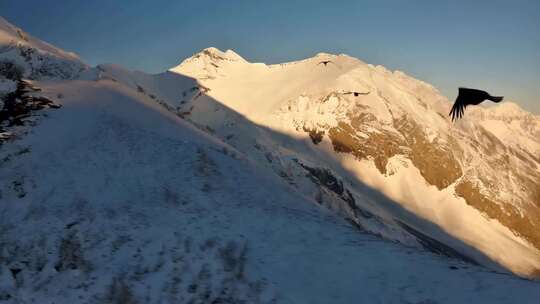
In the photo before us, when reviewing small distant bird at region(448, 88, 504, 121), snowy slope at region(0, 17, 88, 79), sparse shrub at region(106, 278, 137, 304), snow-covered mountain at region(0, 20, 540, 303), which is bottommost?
sparse shrub at region(106, 278, 137, 304)

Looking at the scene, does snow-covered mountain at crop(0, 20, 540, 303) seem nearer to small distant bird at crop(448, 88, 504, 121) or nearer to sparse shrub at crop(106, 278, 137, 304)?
sparse shrub at crop(106, 278, 137, 304)

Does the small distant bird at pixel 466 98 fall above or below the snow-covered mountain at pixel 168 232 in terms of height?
above

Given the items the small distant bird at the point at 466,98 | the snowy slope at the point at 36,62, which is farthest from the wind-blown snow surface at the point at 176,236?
the snowy slope at the point at 36,62

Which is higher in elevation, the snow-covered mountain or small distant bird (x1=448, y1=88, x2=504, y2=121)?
small distant bird (x1=448, y1=88, x2=504, y2=121)

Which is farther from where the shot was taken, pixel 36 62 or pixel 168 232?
pixel 36 62

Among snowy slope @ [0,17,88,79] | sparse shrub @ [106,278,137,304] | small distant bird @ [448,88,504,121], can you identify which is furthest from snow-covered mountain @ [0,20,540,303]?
snowy slope @ [0,17,88,79]

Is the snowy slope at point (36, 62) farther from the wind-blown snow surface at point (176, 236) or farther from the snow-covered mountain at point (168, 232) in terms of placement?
the wind-blown snow surface at point (176, 236)

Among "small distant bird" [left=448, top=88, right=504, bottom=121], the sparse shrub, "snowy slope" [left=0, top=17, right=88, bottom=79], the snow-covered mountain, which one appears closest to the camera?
"small distant bird" [left=448, top=88, right=504, bottom=121]

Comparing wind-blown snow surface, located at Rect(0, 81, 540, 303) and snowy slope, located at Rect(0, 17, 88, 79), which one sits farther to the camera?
snowy slope, located at Rect(0, 17, 88, 79)

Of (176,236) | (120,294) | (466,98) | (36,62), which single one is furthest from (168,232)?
(36,62)

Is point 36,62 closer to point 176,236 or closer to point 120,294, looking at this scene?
point 176,236

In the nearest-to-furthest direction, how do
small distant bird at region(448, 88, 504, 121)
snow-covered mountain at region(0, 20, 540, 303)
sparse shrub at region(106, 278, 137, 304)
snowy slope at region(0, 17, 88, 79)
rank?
small distant bird at region(448, 88, 504, 121), sparse shrub at region(106, 278, 137, 304), snow-covered mountain at region(0, 20, 540, 303), snowy slope at region(0, 17, 88, 79)

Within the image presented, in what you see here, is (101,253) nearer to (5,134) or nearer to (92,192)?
(92,192)
